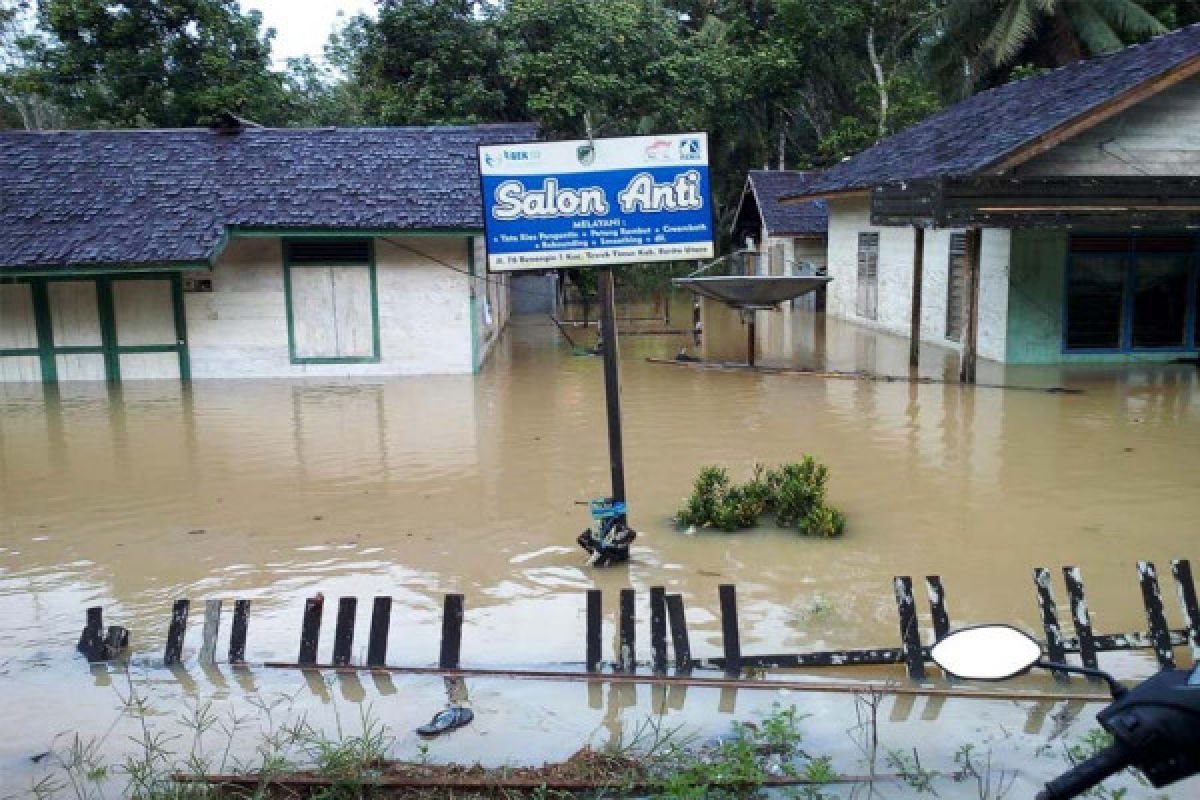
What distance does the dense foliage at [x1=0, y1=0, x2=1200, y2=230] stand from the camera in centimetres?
2567

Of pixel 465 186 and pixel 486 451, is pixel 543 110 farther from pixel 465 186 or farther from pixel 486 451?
pixel 486 451

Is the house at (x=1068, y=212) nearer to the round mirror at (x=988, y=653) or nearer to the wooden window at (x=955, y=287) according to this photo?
the wooden window at (x=955, y=287)

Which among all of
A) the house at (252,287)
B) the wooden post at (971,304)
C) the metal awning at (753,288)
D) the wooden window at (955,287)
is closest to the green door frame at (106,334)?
the house at (252,287)

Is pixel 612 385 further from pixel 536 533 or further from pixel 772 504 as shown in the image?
pixel 772 504

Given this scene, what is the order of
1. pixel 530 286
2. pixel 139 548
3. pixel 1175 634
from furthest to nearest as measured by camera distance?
pixel 530 286, pixel 139 548, pixel 1175 634

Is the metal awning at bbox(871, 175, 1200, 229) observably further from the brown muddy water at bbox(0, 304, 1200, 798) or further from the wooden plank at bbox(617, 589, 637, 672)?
the wooden plank at bbox(617, 589, 637, 672)

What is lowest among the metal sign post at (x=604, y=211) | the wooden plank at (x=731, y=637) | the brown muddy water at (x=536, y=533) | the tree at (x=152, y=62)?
the brown muddy water at (x=536, y=533)

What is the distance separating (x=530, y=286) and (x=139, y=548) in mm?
24703

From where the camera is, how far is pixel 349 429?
1274 cm

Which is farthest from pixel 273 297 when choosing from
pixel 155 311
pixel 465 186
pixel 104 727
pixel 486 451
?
pixel 104 727

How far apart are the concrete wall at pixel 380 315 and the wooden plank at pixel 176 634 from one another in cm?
1184

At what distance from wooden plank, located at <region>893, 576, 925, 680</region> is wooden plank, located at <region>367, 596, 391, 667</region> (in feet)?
8.58

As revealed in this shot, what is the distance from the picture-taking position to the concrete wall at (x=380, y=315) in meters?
17.1

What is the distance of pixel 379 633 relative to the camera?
5281 mm
